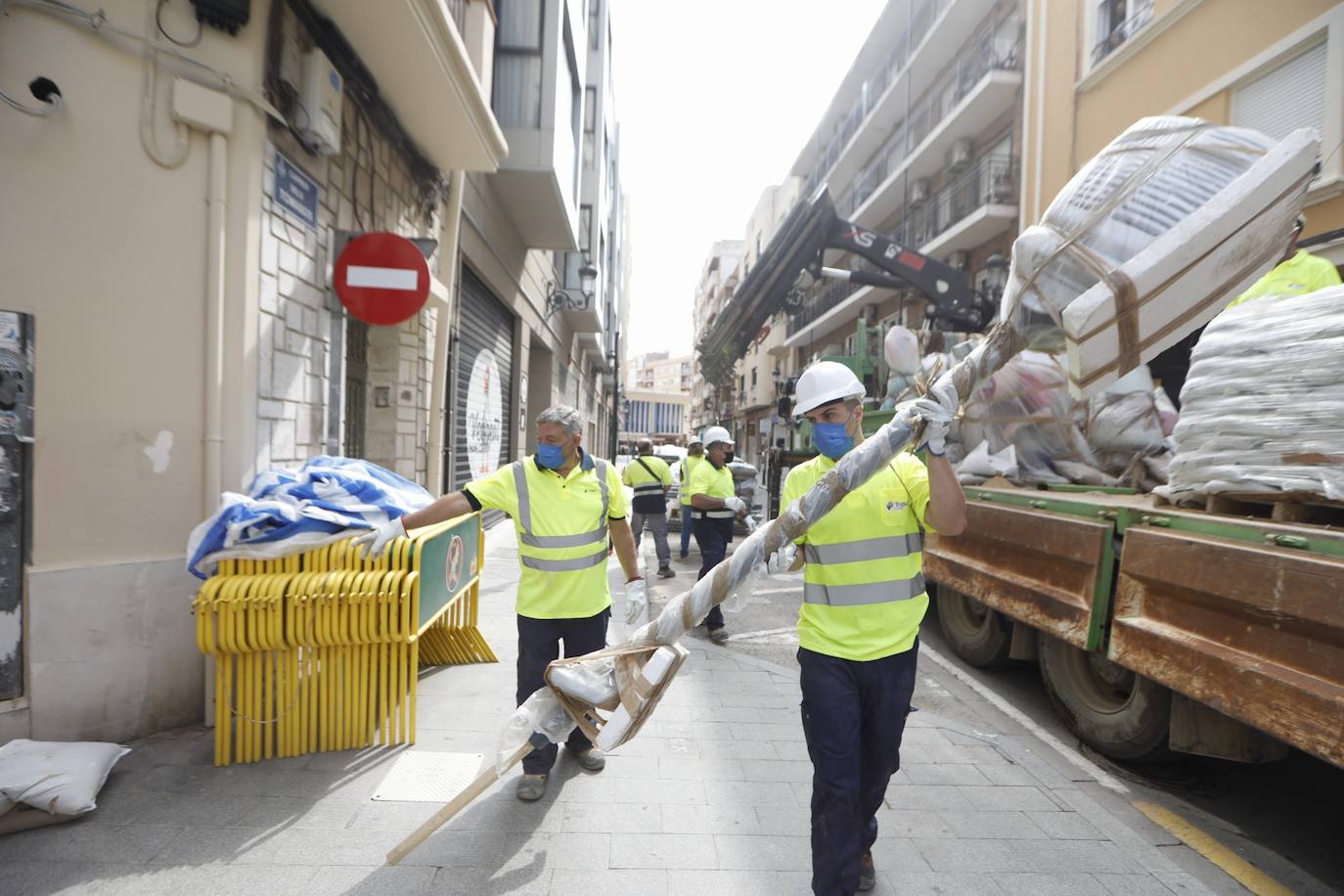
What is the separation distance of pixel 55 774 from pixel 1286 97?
11.6 meters

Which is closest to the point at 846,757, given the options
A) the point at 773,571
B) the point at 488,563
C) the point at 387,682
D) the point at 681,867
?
the point at 773,571

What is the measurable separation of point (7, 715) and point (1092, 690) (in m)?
5.26

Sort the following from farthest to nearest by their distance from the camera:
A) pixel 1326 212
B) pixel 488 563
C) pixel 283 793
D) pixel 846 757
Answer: pixel 488 563
pixel 1326 212
pixel 283 793
pixel 846 757

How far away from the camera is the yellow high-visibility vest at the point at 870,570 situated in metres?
2.24

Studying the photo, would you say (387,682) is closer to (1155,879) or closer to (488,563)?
(1155,879)

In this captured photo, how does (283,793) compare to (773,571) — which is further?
(283,793)

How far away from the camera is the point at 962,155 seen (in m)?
16.3

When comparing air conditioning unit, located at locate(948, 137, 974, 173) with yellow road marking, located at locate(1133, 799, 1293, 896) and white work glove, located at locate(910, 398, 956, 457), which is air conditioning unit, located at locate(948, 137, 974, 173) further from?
white work glove, located at locate(910, 398, 956, 457)

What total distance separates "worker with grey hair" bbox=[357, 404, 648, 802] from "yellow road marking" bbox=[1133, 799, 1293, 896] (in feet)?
8.53

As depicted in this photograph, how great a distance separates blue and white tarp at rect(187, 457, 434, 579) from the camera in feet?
10.2

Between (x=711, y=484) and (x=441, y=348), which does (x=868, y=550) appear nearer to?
(x=711, y=484)

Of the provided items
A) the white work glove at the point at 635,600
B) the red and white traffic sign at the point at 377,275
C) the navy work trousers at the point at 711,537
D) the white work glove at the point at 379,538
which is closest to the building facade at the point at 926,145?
the navy work trousers at the point at 711,537

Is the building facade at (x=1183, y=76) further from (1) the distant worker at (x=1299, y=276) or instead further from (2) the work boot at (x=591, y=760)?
(2) the work boot at (x=591, y=760)

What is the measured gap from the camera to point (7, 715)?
3006mm
